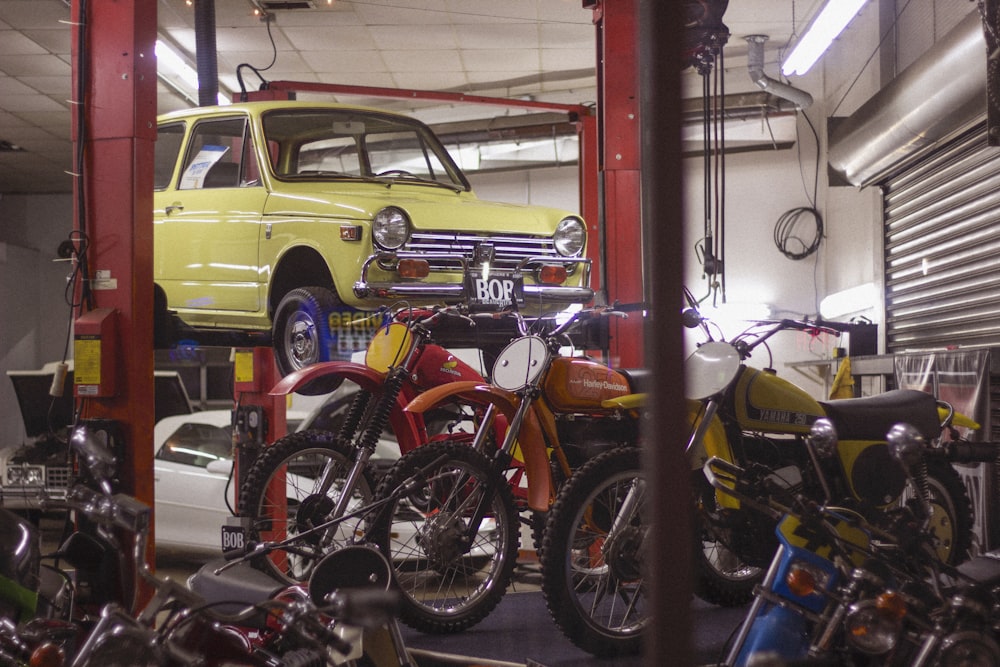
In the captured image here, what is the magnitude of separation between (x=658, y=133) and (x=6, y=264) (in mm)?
14293

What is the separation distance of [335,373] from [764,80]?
6601mm

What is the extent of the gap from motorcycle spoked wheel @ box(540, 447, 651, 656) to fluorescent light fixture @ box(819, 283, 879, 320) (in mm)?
5351

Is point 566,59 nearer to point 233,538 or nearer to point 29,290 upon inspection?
point 233,538

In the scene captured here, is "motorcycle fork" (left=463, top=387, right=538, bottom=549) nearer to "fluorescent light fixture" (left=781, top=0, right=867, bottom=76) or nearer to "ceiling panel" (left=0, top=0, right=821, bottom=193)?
"fluorescent light fixture" (left=781, top=0, right=867, bottom=76)

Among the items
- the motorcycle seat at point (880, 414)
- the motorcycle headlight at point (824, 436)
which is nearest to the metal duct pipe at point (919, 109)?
the motorcycle seat at point (880, 414)

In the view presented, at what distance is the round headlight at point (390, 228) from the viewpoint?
182 inches

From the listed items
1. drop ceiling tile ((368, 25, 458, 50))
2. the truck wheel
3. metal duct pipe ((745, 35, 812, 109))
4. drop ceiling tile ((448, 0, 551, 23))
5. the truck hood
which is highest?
drop ceiling tile ((448, 0, 551, 23))

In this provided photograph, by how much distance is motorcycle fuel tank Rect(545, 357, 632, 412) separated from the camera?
3.58 metres

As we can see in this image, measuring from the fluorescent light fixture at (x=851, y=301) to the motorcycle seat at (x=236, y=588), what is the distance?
6.48 meters

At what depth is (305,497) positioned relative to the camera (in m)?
3.66

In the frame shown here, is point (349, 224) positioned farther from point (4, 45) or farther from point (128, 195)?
point (4, 45)

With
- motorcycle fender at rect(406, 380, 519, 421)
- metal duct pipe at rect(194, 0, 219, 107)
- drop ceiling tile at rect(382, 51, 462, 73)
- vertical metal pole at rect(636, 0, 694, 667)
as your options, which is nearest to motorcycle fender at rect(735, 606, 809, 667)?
motorcycle fender at rect(406, 380, 519, 421)

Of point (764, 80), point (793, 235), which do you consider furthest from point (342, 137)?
point (793, 235)

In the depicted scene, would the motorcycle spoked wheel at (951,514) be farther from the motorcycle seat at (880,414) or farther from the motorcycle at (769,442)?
the motorcycle seat at (880,414)
